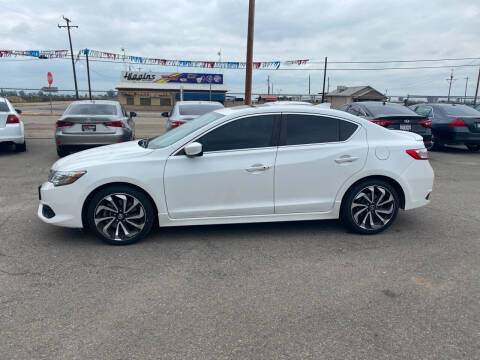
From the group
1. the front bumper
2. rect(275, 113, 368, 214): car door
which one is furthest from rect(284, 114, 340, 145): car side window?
the front bumper

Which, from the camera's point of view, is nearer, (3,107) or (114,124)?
(114,124)

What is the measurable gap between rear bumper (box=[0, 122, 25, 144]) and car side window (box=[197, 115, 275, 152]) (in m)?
7.90

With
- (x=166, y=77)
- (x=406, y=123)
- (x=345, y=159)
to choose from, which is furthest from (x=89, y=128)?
(x=166, y=77)

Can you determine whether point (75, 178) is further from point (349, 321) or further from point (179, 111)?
point (179, 111)

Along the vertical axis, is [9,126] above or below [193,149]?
below

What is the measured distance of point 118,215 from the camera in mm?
4219

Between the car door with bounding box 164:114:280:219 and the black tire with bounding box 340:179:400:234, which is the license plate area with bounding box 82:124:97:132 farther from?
the black tire with bounding box 340:179:400:234

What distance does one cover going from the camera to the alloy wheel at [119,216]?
13.7 ft

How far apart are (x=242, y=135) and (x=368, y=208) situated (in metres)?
1.79

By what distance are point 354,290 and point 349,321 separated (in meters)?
0.51

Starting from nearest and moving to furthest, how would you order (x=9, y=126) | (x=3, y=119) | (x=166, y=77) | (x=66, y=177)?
(x=66, y=177) < (x=3, y=119) < (x=9, y=126) < (x=166, y=77)

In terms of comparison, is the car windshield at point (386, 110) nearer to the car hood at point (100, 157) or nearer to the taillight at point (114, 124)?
the taillight at point (114, 124)

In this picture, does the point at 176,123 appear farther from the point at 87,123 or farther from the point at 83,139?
the point at 83,139

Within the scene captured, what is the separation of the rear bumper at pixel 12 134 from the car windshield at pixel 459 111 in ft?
41.0
